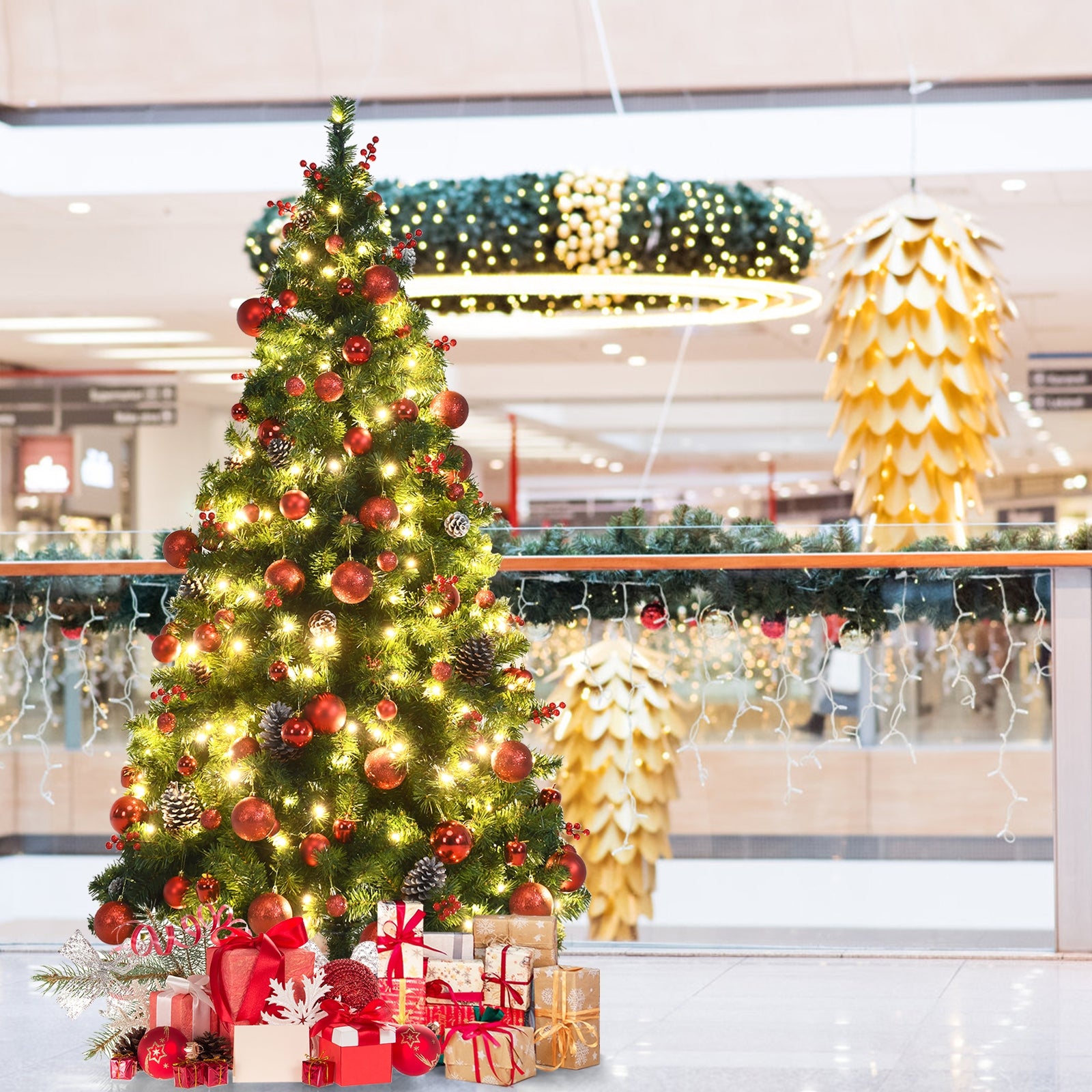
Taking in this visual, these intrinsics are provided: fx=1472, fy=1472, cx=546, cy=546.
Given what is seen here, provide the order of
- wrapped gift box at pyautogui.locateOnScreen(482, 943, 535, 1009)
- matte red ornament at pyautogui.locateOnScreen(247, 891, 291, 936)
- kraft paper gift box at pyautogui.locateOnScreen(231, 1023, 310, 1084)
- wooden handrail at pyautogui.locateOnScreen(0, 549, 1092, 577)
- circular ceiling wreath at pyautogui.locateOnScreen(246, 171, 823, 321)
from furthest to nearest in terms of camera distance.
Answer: circular ceiling wreath at pyautogui.locateOnScreen(246, 171, 823, 321) → wooden handrail at pyautogui.locateOnScreen(0, 549, 1092, 577) → matte red ornament at pyautogui.locateOnScreen(247, 891, 291, 936) → wrapped gift box at pyautogui.locateOnScreen(482, 943, 535, 1009) → kraft paper gift box at pyautogui.locateOnScreen(231, 1023, 310, 1084)

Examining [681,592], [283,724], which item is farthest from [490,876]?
[681,592]

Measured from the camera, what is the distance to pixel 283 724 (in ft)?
9.47

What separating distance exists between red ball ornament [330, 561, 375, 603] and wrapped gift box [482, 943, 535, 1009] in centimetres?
73

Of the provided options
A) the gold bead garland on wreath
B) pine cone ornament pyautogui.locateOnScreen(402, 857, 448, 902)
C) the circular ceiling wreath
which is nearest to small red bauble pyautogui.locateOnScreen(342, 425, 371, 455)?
pine cone ornament pyautogui.locateOnScreen(402, 857, 448, 902)

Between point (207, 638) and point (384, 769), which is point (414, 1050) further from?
point (207, 638)

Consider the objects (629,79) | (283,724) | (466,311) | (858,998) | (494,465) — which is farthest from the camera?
(494,465)

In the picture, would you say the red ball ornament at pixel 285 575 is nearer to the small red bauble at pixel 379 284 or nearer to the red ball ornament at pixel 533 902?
the small red bauble at pixel 379 284

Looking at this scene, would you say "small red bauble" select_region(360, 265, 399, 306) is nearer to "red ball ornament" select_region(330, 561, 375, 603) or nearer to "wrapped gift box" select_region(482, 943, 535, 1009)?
"red ball ornament" select_region(330, 561, 375, 603)

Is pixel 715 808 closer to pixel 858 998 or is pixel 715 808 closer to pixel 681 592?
pixel 681 592

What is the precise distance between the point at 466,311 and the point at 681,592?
1.74 metres

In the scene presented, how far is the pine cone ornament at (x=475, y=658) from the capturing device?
305 cm

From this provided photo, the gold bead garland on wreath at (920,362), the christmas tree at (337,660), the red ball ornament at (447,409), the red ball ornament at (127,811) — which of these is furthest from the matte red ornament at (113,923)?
the gold bead garland on wreath at (920,362)

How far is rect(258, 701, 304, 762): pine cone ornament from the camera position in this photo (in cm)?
289

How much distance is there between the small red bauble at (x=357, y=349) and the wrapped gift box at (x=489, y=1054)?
132 cm
